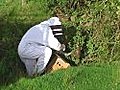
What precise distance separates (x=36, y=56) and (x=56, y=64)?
403mm

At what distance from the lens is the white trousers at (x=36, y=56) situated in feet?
27.7

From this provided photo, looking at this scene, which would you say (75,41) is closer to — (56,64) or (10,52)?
(56,64)

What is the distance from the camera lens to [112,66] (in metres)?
8.22

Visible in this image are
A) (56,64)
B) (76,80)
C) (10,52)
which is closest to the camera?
(76,80)

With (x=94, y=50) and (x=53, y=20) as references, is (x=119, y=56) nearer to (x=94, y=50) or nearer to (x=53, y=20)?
(x=94, y=50)

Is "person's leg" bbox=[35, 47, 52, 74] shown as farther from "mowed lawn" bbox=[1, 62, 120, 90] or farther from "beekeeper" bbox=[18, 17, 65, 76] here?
"mowed lawn" bbox=[1, 62, 120, 90]

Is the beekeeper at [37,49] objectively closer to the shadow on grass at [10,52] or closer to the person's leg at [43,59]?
the person's leg at [43,59]

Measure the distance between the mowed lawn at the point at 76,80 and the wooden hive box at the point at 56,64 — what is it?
279 millimetres

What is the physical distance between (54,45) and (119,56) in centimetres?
130

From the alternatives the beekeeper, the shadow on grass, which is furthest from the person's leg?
the shadow on grass

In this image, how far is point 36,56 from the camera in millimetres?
8484

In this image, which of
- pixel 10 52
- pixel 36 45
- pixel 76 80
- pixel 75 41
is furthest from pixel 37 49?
pixel 76 80

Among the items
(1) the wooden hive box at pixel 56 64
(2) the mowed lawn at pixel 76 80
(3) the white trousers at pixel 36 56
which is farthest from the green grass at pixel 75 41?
(1) the wooden hive box at pixel 56 64

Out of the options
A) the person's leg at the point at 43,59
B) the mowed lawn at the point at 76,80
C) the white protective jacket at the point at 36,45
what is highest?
the white protective jacket at the point at 36,45
